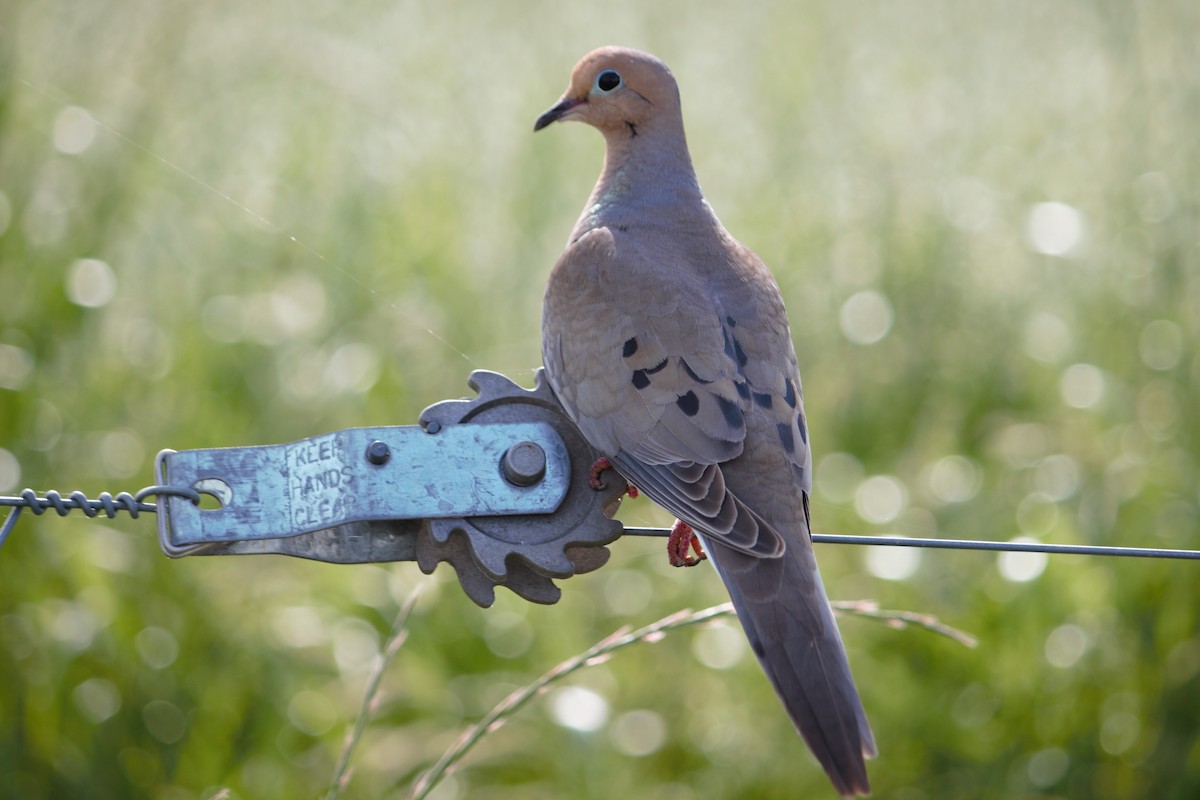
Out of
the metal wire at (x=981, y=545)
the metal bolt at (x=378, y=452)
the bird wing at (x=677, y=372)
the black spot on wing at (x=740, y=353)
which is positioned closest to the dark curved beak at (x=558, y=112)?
the bird wing at (x=677, y=372)

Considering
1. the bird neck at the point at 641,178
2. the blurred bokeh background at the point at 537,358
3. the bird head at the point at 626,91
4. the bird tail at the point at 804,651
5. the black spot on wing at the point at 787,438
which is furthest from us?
the blurred bokeh background at the point at 537,358

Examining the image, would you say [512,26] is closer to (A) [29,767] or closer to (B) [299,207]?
(B) [299,207]

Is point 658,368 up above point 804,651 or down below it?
above

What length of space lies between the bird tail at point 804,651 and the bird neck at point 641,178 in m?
0.89

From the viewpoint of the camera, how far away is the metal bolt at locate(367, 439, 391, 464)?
5.25 ft

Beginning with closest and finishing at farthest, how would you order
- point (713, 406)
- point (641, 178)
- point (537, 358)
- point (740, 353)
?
point (713, 406) → point (740, 353) → point (641, 178) → point (537, 358)

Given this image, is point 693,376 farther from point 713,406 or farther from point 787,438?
point 787,438

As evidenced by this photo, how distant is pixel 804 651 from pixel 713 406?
0.50m

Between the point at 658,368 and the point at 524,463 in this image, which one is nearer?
the point at 524,463

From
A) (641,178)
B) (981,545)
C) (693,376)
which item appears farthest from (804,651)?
(641,178)

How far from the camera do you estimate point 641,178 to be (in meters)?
2.80

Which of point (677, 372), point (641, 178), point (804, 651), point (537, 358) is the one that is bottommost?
point (804, 651)

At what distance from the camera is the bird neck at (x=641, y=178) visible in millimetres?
2701

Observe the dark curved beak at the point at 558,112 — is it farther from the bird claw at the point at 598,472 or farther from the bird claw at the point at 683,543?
the bird claw at the point at 598,472
